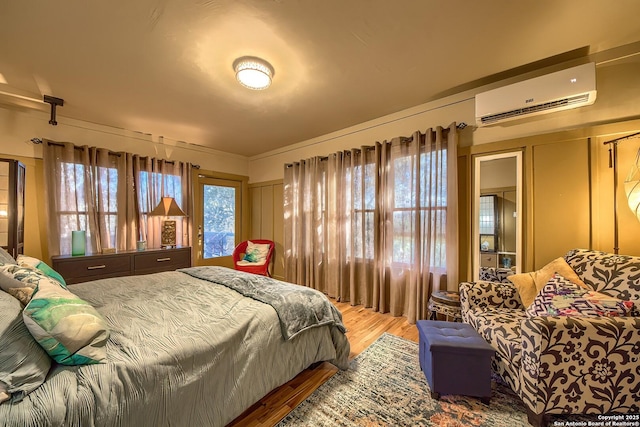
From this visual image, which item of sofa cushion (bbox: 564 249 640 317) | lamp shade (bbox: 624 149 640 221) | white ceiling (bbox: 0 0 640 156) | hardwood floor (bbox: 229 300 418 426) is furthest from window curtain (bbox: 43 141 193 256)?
lamp shade (bbox: 624 149 640 221)

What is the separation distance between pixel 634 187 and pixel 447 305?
1.69 meters

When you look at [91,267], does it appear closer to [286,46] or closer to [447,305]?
[286,46]

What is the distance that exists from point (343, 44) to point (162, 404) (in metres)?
2.55

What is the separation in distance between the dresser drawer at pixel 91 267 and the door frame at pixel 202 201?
1207mm

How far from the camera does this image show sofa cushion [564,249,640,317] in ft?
5.30

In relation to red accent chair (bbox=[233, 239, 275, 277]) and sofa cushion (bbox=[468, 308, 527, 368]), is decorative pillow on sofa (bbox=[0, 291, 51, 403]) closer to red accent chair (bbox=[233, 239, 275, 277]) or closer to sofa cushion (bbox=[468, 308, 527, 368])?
sofa cushion (bbox=[468, 308, 527, 368])

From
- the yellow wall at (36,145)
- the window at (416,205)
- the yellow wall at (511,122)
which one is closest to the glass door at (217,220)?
the yellow wall at (36,145)

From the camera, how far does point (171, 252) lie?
3.67 meters

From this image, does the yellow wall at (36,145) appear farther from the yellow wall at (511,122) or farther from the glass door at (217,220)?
the yellow wall at (511,122)

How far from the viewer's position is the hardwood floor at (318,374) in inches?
60.2

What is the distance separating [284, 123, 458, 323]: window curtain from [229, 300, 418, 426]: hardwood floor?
201 millimetres

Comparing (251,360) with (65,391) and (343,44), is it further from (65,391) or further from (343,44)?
(343,44)

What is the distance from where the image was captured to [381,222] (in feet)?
10.6

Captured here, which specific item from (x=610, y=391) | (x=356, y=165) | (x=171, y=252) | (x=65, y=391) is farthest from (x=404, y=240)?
(x=171, y=252)
